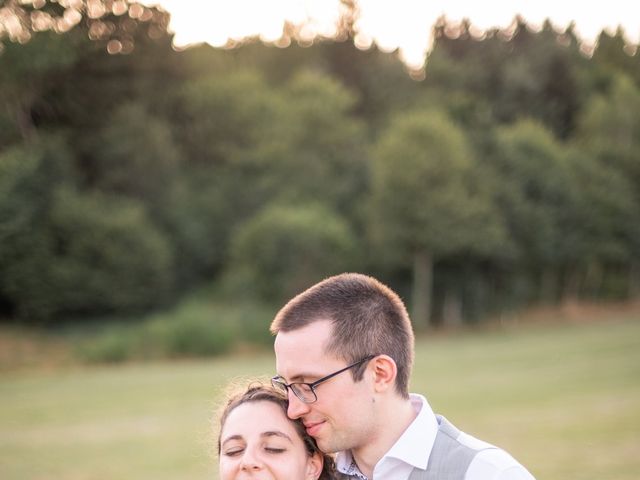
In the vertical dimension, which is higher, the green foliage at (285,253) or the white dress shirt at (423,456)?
the green foliage at (285,253)

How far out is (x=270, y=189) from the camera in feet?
147

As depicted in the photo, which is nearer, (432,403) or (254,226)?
(432,403)

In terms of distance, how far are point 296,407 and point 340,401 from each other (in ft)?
0.50

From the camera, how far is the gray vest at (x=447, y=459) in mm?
2598

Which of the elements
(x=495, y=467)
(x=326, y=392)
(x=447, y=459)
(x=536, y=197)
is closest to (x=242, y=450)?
(x=326, y=392)

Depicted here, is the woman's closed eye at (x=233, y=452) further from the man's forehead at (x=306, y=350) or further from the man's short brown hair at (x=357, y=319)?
the man's short brown hair at (x=357, y=319)

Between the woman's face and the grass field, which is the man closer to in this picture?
the woman's face

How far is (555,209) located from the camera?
45562mm

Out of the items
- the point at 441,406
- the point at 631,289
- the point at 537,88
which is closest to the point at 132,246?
the point at 441,406

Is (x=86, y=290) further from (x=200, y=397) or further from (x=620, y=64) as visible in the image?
(x=620, y=64)

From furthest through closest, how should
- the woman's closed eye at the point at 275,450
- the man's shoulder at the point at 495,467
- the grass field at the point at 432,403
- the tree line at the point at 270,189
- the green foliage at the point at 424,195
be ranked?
the green foliage at the point at 424,195 < the tree line at the point at 270,189 < the grass field at the point at 432,403 < the woman's closed eye at the point at 275,450 < the man's shoulder at the point at 495,467

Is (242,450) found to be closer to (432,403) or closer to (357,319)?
A: (357,319)

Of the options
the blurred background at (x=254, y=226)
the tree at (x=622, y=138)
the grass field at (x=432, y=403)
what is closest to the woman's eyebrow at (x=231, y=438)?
the grass field at (x=432, y=403)

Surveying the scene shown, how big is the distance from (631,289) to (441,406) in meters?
34.6
